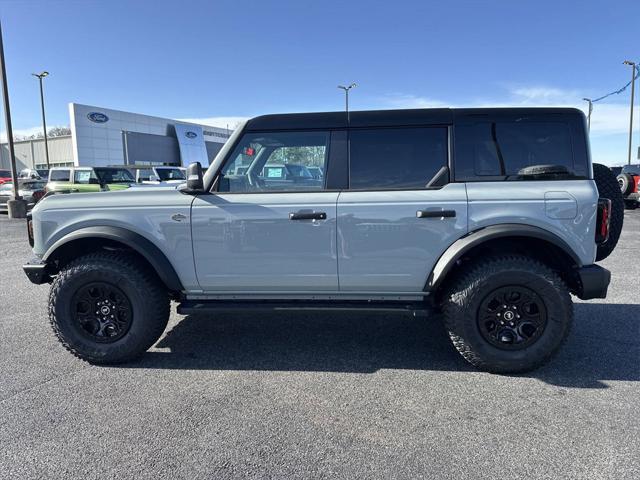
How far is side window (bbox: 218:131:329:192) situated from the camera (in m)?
3.62

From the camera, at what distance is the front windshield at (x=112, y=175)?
47.5ft

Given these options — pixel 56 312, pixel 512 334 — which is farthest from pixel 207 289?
pixel 512 334

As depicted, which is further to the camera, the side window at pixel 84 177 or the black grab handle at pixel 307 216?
the side window at pixel 84 177

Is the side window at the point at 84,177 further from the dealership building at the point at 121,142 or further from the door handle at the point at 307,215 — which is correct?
the dealership building at the point at 121,142

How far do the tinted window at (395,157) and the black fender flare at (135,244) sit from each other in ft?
5.32

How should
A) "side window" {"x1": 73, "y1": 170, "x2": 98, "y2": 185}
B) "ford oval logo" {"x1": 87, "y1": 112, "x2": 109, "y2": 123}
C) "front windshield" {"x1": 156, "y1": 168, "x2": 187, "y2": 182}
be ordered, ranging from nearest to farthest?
"side window" {"x1": 73, "y1": 170, "x2": 98, "y2": 185} < "front windshield" {"x1": 156, "y1": 168, "x2": 187, "y2": 182} < "ford oval logo" {"x1": 87, "y1": 112, "x2": 109, "y2": 123}

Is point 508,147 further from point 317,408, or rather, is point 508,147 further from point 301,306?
point 317,408

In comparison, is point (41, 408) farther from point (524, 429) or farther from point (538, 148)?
point (538, 148)

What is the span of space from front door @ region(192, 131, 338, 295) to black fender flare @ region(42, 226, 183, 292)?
0.24 metres

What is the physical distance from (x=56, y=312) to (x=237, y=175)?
183 centimetres

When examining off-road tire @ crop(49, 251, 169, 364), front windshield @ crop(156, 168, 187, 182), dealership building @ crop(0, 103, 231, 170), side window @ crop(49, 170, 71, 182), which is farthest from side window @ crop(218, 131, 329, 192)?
dealership building @ crop(0, 103, 231, 170)

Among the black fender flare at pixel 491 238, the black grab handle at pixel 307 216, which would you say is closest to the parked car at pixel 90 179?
the black grab handle at pixel 307 216

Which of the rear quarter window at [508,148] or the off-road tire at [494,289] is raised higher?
the rear quarter window at [508,148]

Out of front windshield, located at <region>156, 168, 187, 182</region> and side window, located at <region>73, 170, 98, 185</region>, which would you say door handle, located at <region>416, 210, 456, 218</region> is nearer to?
side window, located at <region>73, 170, 98, 185</region>
